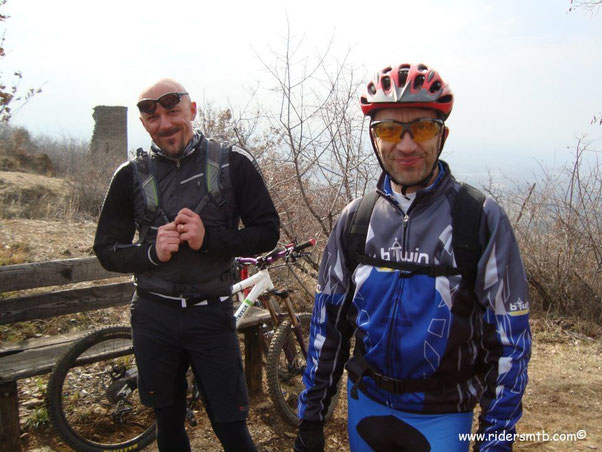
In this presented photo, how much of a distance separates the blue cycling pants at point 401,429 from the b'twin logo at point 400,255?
20.3 inches

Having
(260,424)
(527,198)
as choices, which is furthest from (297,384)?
(527,198)

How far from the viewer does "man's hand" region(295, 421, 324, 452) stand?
1.80m

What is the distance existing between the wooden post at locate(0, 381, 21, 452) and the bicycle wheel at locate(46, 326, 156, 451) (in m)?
0.27

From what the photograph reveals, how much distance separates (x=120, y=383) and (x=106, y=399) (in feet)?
0.51

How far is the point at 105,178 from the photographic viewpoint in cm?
1237

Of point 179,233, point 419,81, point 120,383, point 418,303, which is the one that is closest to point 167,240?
point 179,233

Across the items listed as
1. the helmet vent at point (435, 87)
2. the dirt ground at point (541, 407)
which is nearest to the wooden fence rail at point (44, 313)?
the dirt ground at point (541, 407)

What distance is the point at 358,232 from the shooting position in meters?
1.79

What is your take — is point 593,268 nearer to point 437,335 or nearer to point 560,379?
point 560,379

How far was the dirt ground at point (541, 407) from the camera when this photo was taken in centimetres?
344

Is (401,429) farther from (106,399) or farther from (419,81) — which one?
(106,399)

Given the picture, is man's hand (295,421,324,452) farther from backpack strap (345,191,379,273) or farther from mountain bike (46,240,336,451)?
mountain bike (46,240,336,451)

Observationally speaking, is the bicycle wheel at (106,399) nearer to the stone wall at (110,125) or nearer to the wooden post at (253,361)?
the wooden post at (253,361)

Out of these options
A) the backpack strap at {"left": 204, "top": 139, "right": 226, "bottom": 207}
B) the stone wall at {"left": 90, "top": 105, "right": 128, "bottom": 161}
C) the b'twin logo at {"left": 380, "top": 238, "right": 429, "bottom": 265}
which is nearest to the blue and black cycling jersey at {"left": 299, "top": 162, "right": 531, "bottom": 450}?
the b'twin logo at {"left": 380, "top": 238, "right": 429, "bottom": 265}
